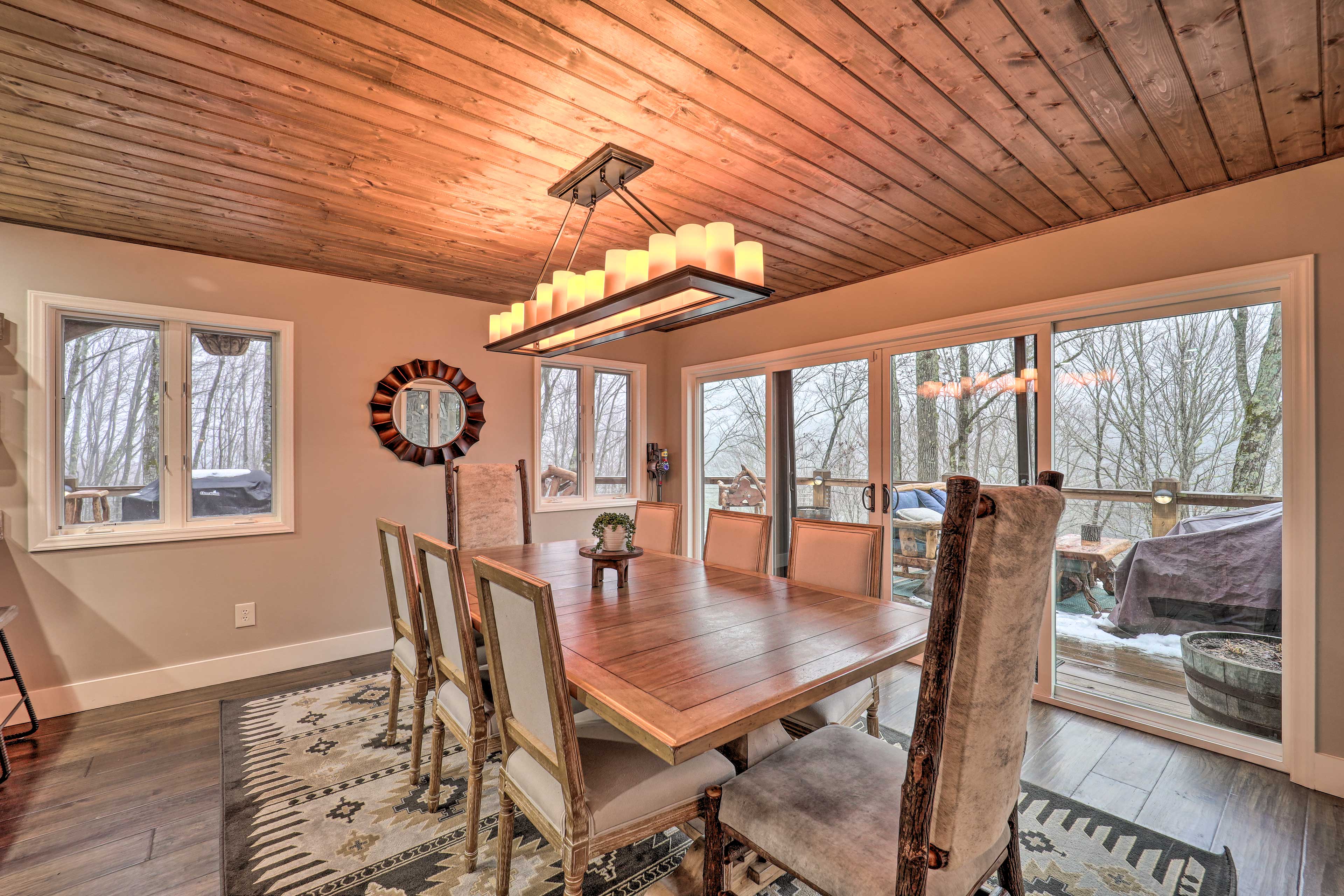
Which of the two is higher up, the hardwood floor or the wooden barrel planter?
the wooden barrel planter

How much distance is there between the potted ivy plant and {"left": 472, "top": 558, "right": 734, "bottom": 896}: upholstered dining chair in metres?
0.92

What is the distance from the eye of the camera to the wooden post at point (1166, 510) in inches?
103

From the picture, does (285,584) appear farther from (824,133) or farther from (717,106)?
(824,133)

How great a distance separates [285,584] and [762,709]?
11.1 feet

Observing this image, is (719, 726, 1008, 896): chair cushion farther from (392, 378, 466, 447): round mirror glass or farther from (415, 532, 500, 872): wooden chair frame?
(392, 378, 466, 447): round mirror glass

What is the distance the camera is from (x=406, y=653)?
8.04 ft

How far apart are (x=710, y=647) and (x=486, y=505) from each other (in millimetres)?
2321

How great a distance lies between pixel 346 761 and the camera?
2428mm

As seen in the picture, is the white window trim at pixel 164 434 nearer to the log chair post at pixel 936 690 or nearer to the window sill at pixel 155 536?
the window sill at pixel 155 536

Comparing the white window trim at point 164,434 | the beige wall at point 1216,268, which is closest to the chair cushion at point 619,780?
the beige wall at point 1216,268

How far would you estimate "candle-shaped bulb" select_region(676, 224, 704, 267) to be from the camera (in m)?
1.82

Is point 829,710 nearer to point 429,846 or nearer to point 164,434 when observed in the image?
point 429,846

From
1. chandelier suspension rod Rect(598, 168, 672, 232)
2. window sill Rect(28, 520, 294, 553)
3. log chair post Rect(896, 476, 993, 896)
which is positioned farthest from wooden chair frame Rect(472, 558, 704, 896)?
window sill Rect(28, 520, 294, 553)

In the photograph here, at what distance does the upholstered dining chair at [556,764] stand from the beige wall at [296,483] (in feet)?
8.60
